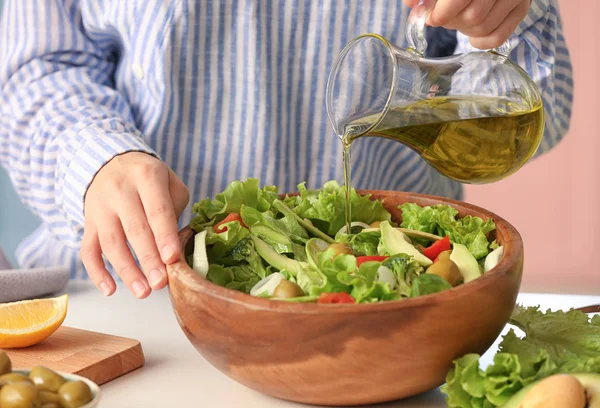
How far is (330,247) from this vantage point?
3.77ft

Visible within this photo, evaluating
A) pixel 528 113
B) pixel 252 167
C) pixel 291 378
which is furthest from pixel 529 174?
pixel 291 378

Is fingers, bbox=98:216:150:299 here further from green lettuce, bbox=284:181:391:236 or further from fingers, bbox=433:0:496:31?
fingers, bbox=433:0:496:31

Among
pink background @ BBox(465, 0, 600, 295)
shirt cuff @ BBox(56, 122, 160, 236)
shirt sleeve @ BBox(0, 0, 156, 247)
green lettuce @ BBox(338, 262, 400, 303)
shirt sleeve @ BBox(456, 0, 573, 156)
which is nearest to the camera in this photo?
green lettuce @ BBox(338, 262, 400, 303)

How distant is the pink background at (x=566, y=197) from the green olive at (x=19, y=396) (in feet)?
13.0

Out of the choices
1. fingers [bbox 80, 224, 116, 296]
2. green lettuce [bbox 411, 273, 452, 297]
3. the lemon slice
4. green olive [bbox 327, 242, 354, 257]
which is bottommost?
the lemon slice

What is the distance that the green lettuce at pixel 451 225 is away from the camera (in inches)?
47.2

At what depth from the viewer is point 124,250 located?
4.27 feet

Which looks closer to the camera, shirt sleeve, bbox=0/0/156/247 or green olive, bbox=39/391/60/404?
green olive, bbox=39/391/60/404

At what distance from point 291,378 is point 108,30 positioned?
116 centimetres

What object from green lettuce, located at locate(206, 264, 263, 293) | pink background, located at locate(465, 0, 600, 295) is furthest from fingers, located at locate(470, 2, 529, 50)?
pink background, located at locate(465, 0, 600, 295)

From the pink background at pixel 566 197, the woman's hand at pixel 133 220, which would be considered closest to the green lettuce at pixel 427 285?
the woman's hand at pixel 133 220

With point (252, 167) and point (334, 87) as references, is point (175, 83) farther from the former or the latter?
point (334, 87)

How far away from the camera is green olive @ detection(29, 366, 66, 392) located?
910mm

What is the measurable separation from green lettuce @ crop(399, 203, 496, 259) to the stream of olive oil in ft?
0.23
